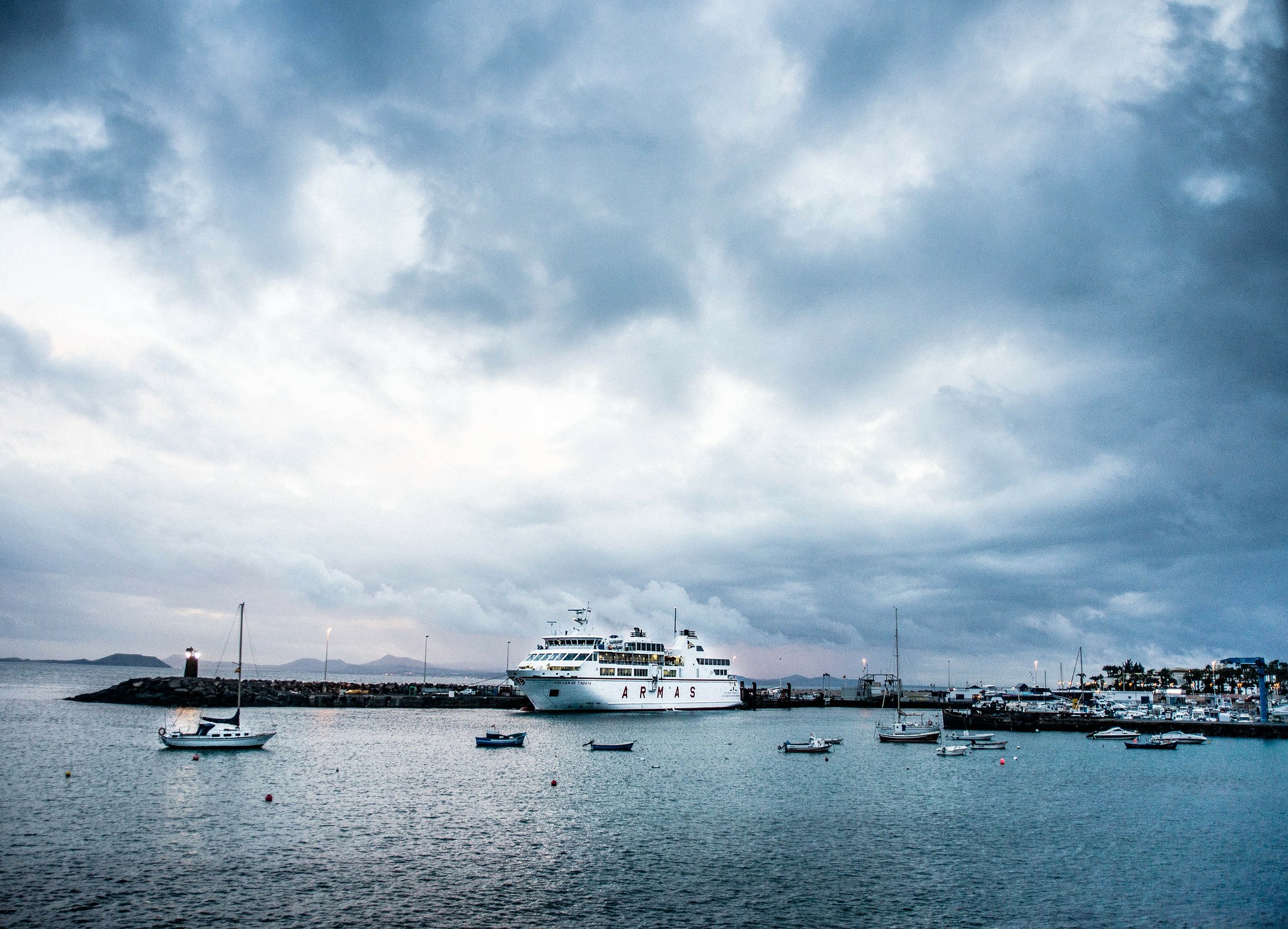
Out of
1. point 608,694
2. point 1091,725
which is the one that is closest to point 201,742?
point 608,694

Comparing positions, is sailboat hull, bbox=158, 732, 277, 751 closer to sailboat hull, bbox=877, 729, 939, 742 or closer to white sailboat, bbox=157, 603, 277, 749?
white sailboat, bbox=157, 603, 277, 749

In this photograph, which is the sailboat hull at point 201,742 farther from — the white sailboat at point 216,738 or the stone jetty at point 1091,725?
the stone jetty at point 1091,725

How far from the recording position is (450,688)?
17950 centimetres

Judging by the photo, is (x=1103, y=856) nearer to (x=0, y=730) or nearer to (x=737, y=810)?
(x=737, y=810)

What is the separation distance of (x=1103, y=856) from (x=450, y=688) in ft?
517

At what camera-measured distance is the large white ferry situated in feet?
383

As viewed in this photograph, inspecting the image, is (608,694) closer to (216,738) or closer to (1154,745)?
(216,738)

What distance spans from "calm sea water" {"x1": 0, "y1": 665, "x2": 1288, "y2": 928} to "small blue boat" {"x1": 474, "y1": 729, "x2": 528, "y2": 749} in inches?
55.5

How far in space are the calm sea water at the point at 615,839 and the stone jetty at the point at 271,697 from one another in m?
51.3

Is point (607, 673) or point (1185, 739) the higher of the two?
point (607, 673)

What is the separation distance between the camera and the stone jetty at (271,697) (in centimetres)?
12694

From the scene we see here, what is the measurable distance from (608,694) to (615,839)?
268 ft

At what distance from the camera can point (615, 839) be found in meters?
40.9

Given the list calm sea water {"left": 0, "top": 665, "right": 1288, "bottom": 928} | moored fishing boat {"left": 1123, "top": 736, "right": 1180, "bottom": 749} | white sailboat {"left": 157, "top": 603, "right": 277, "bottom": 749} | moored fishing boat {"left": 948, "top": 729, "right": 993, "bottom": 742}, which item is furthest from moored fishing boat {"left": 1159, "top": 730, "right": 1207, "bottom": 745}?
white sailboat {"left": 157, "top": 603, "right": 277, "bottom": 749}
